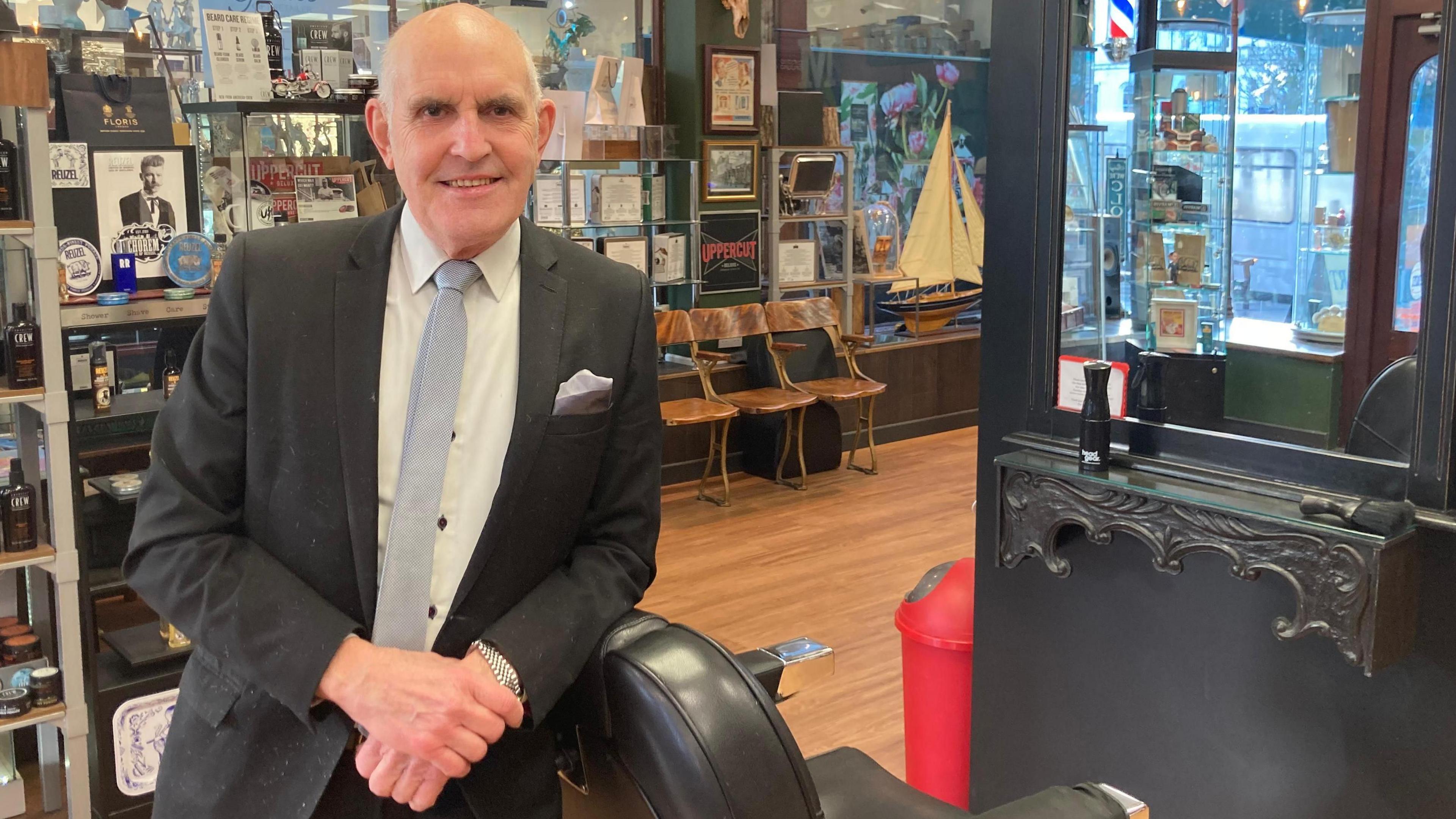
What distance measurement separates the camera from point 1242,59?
2.51 meters

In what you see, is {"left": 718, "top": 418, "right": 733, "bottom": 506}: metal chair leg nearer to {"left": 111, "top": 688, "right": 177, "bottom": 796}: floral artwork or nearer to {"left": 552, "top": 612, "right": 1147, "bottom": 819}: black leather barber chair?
{"left": 111, "top": 688, "right": 177, "bottom": 796}: floral artwork

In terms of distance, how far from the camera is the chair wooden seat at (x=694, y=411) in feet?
21.1

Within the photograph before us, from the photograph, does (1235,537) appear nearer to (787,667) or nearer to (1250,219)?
(1250,219)

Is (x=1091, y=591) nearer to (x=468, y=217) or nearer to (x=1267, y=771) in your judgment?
(x=1267, y=771)

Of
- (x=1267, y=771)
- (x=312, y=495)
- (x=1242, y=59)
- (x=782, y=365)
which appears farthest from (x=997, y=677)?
(x=782, y=365)

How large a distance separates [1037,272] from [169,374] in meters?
2.20

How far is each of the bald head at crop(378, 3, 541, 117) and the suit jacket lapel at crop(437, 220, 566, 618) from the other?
0.75ft

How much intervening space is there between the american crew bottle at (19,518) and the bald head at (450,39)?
1911mm

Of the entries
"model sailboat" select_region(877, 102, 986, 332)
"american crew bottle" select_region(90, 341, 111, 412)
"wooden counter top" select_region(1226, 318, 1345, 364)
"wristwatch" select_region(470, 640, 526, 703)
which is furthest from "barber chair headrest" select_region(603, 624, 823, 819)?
"model sailboat" select_region(877, 102, 986, 332)

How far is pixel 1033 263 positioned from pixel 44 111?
2200 mm

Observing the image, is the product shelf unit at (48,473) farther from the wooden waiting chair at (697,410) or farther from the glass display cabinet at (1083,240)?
the wooden waiting chair at (697,410)

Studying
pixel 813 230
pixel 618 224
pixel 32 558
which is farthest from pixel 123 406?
pixel 813 230

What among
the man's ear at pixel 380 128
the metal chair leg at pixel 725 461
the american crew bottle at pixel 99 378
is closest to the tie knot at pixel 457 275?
the man's ear at pixel 380 128

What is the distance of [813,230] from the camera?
7.71 m
